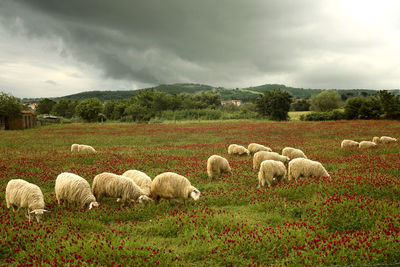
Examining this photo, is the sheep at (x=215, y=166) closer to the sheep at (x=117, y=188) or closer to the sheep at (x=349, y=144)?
the sheep at (x=117, y=188)

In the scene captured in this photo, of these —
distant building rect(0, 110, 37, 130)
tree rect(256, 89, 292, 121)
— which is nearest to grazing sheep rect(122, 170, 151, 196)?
distant building rect(0, 110, 37, 130)

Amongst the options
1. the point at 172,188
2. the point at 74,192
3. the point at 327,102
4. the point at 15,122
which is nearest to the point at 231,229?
the point at 172,188

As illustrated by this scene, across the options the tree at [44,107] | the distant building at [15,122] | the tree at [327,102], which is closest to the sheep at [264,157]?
the distant building at [15,122]

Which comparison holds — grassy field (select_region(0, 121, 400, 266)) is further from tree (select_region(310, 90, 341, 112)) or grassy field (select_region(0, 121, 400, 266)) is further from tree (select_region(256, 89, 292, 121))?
tree (select_region(310, 90, 341, 112))

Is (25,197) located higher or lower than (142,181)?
higher

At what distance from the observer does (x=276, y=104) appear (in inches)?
2815

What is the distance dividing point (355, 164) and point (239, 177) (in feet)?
20.5

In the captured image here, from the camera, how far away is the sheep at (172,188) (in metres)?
8.41

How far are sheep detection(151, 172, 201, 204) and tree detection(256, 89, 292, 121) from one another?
6736 cm

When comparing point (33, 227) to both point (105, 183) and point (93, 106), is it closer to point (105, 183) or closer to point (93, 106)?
point (105, 183)

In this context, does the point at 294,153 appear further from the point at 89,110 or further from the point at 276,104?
the point at 89,110

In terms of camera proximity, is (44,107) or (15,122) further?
(44,107)

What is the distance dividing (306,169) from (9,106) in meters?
55.8

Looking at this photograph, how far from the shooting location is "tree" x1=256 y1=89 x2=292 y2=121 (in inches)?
2800
